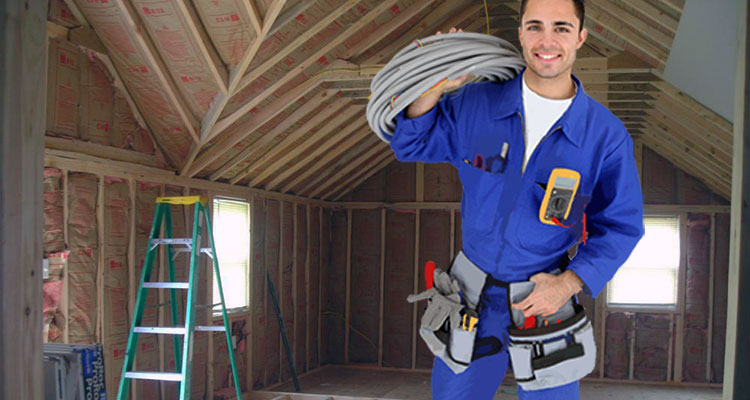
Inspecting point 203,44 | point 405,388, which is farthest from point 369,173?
point 203,44

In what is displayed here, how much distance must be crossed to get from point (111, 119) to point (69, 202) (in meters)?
0.74

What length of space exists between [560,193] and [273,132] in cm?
497

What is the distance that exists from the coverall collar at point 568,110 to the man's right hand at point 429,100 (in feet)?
0.38

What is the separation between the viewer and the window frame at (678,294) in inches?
348

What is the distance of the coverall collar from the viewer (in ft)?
4.94

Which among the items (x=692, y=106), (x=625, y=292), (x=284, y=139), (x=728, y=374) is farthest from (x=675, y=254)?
(x=728, y=374)

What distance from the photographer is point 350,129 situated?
7.38 m

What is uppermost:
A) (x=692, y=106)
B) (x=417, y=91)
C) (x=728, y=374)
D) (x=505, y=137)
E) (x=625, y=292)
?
(x=692, y=106)

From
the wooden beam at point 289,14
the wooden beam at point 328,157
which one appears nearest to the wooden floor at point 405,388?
the wooden beam at point 328,157

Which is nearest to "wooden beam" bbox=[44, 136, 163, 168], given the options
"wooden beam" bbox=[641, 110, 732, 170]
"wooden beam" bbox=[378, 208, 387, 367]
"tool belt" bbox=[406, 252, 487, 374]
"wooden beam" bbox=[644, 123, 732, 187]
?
"tool belt" bbox=[406, 252, 487, 374]

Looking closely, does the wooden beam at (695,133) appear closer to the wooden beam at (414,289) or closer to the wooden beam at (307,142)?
the wooden beam at (307,142)

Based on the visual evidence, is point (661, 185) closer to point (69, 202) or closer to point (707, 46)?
point (707, 46)

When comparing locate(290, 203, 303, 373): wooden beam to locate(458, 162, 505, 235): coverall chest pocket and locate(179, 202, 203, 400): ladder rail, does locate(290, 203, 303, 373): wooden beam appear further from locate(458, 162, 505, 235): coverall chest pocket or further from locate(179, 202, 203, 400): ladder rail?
locate(458, 162, 505, 235): coverall chest pocket

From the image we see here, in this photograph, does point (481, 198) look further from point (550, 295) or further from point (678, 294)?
point (678, 294)
